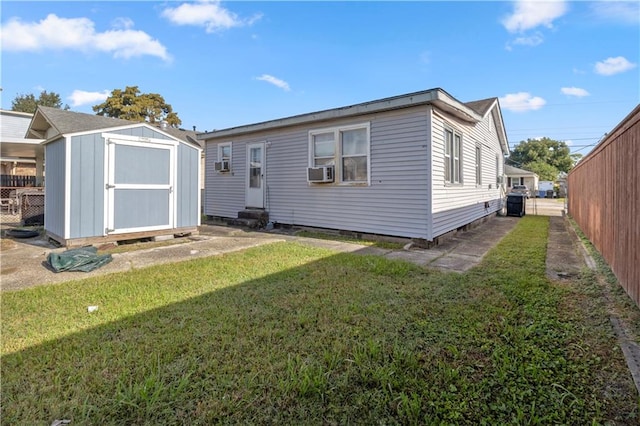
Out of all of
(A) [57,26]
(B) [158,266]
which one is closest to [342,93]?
(A) [57,26]

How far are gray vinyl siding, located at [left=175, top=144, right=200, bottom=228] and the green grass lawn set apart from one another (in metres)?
3.21

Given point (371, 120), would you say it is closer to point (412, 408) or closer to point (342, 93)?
point (412, 408)

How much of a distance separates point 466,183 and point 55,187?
9303 millimetres

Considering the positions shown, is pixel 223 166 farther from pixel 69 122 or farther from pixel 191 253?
pixel 191 253

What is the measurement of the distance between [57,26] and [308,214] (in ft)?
26.3

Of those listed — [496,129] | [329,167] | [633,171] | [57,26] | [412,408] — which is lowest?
[412,408]

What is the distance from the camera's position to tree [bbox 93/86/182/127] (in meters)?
24.6

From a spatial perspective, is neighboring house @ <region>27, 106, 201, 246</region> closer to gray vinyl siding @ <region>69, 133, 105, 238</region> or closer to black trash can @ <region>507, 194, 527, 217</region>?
gray vinyl siding @ <region>69, 133, 105, 238</region>

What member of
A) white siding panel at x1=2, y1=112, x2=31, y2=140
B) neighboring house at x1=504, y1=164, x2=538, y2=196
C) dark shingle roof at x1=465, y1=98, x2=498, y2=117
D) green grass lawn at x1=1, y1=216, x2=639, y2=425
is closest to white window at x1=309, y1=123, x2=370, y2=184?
green grass lawn at x1=1, y1=216, x2=639, y2=425

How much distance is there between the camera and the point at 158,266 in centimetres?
455

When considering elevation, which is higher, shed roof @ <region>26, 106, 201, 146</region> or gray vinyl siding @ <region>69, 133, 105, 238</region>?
shed roof @ <region>26, 106, 201, 146</region>

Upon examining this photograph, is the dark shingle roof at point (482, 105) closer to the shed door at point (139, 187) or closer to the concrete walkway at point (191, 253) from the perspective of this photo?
the concrete walkway at point (191, 253)

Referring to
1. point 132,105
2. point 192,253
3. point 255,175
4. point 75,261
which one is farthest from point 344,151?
point 132,105

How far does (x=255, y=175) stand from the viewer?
922 centimetres
